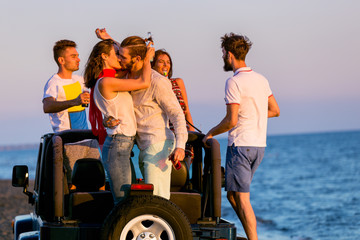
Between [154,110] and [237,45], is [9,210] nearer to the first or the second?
[237,45]

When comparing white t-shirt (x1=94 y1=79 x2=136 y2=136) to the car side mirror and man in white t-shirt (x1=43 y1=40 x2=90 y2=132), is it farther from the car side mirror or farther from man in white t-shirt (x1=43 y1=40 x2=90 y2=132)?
the car side mirror

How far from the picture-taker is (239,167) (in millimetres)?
5633

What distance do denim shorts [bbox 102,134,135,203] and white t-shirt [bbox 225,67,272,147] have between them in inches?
46.0

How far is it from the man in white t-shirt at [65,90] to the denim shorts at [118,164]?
115cm

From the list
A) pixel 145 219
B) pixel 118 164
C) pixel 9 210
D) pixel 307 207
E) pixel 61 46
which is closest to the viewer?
pixel 145 219

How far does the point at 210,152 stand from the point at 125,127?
720 mm

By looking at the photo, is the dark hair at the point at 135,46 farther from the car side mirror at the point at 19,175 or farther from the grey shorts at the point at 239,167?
the car side mirror at the point at 19,175

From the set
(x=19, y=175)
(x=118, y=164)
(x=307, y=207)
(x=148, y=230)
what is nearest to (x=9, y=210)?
(x=307, y=207)

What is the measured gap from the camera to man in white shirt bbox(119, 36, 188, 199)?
484 centimetres

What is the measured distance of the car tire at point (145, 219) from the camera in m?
4.41

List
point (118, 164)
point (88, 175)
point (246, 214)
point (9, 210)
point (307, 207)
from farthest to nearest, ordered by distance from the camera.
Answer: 1. point (307, 207)
2. point (9, 210)
3. point (246, 214)
4. point (88, 175)
5. point (118, 164)

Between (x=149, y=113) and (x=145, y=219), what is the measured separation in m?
0.88

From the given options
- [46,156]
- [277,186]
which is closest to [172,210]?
[46,156]

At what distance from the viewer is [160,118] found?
4.96 metres
